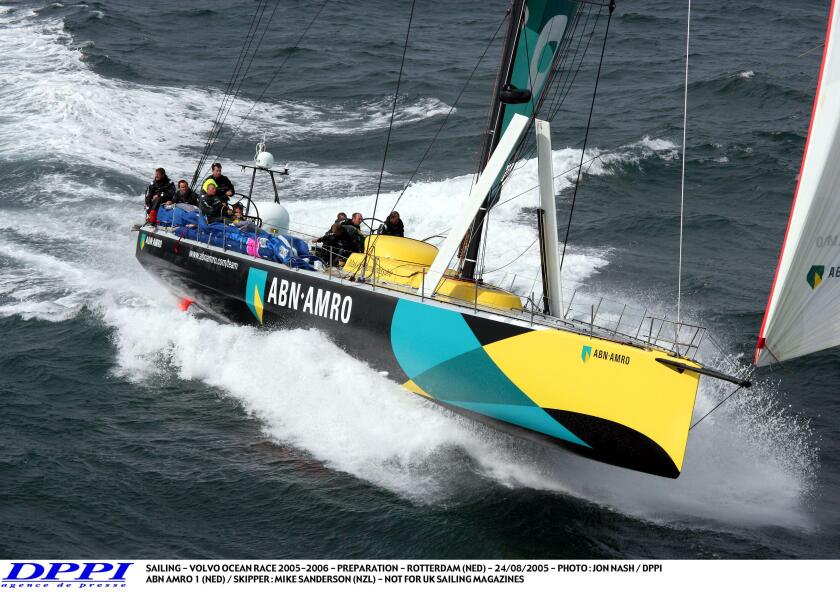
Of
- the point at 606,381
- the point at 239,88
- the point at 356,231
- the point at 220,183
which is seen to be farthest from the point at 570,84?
the point at 606,381

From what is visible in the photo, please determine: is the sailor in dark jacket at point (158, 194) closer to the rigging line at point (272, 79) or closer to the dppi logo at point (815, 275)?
the rigging line at point (272, 79)

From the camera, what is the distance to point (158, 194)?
15.1 metres

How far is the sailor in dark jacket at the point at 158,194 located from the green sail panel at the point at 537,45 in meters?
6.32

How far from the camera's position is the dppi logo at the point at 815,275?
25.8ft

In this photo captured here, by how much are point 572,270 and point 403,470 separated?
25.4 ft

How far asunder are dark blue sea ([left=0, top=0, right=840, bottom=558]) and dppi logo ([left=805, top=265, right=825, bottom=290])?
9.76ft

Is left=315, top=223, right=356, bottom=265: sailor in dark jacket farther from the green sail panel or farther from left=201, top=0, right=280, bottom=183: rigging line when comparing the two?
left=201, top=0, right=280, bottom=183: rigging line

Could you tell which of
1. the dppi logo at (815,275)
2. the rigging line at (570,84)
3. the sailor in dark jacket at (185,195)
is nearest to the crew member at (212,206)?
the sailor in dark jacket at (185,195)

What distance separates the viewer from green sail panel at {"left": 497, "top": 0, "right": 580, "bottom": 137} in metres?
11.0

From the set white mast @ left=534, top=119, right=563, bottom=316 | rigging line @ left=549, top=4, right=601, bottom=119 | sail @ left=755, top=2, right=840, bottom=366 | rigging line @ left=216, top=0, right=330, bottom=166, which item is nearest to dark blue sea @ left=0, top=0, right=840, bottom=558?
rigging line @ left=216, top=0, right=330, bottom=166

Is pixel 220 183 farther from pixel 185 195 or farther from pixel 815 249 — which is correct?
pixel 815 249

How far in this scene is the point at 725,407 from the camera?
39.7ft
